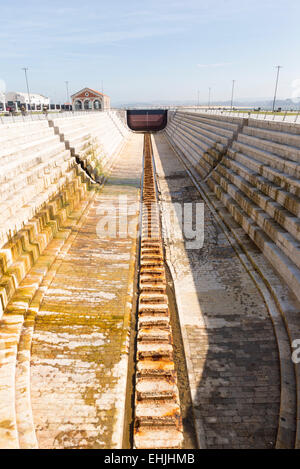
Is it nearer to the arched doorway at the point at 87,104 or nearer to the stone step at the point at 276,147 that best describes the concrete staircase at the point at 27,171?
the stone step at the point at 276,147

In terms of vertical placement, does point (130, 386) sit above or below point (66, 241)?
below

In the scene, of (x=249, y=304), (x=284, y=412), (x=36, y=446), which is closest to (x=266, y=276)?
(x=249, y=304)

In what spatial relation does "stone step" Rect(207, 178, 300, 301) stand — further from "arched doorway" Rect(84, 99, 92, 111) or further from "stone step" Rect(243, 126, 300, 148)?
"arched doorway" Rect(84, 99, 92, 111)

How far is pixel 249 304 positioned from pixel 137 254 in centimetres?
502

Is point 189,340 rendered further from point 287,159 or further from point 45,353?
point 287,159

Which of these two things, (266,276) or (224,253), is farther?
(224,253)

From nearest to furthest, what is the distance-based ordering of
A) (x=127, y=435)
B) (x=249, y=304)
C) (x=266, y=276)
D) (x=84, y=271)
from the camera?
(x=127, y=435)
(x=249, y=304)
(x=266, y=276)
(x=84, y=271)

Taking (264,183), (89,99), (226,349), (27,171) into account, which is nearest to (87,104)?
(89,99)

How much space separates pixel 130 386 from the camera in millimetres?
6777

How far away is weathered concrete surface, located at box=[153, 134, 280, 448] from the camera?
19.5 ft

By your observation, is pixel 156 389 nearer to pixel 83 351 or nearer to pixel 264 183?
pixel 83 351

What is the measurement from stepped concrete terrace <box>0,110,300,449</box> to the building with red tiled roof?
51.6m

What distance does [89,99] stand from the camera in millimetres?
64062

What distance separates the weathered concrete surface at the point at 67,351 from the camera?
570 centimetres
